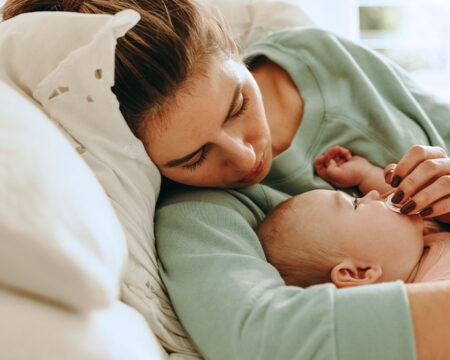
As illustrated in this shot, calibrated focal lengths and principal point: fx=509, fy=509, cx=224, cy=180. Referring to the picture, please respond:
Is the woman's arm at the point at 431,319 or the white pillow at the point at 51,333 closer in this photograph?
the white pillow at the point at 51,333

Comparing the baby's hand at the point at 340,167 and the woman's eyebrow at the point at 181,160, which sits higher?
the woman's eyebrow at the point at 181,160

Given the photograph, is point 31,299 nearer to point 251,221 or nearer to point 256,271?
point 256,271

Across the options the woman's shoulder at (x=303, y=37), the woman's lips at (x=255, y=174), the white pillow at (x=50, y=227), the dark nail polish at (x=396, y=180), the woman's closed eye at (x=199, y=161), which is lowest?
the dark nail polish at (x=396, y=180)

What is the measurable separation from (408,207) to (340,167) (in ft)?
1.01

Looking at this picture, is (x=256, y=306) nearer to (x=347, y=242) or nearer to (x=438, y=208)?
(x=347, y=242)

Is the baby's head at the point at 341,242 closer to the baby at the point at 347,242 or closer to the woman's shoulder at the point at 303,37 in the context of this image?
the baby at the point at 347,242

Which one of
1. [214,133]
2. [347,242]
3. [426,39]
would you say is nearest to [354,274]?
[347,242]

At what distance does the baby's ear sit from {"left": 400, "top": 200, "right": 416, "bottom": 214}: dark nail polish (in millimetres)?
121

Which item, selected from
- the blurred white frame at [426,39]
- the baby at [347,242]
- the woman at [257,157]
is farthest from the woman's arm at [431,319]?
the blurred white frame at [426,39]

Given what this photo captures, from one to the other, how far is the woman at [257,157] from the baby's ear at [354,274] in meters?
0.14

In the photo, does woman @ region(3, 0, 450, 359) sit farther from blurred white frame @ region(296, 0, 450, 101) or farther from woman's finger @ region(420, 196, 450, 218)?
blurred white frame @ region(296, 0, 450, 101)

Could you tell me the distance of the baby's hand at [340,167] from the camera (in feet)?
4.22

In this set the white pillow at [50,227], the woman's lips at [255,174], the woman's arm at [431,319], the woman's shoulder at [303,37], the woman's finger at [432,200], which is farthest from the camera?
the woman's shoulder at [303,37]

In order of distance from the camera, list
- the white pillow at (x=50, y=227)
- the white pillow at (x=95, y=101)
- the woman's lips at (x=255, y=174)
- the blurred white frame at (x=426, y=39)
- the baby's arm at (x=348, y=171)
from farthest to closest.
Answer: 1. the blurred white frame at (x=426, y=39)
2. the baby's arm at (x=348, y=171)
3. the woman's lips at (x=255, y=174)
4. the white pillow at (x=95, y=101)
5. the white pillow at (x=50, y=227)
